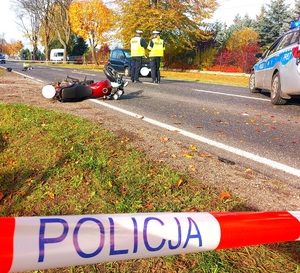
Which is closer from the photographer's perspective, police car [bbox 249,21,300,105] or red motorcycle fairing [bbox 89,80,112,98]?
police car [bbox 249,21,300,105]

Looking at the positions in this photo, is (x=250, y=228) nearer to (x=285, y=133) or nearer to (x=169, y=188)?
(x=169, y=188)

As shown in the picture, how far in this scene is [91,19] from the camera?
4338 centimetres

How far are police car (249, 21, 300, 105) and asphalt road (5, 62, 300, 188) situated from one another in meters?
0.39

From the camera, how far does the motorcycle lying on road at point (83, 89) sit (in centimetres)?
650

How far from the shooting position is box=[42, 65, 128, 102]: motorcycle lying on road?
6.50m

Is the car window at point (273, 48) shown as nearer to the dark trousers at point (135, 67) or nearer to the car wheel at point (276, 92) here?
the car wheel at point (276, 92)

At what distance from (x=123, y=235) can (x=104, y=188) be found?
1.79 metres

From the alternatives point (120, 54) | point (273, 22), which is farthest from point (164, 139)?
point (273, 22)

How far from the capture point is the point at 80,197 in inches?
107

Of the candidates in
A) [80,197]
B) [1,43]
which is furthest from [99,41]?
[1,43]

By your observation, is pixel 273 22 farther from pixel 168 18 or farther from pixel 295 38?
pixel 295 38

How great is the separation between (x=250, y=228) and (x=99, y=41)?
4551 centimetres

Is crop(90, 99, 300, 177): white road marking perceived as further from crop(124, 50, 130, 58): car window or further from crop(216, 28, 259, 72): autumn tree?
crop(216, 28, 259, 72): autumn tree

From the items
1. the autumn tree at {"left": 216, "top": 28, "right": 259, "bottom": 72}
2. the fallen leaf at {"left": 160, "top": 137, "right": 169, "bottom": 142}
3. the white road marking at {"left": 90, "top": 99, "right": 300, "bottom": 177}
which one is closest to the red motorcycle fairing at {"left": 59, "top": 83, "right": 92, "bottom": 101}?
the white road marking at {"left": 90, "top": 99, "right": 300, "bottom": 177}
